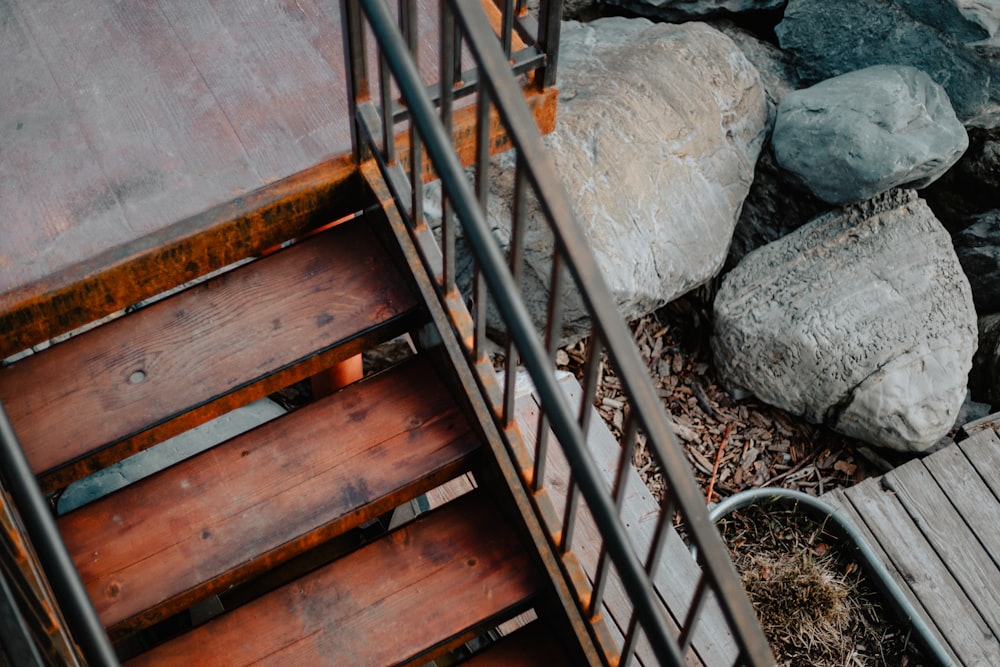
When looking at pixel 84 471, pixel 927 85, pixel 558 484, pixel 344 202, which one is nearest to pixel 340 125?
pixel 344 202

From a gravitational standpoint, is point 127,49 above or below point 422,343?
above

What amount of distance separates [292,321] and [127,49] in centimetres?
79

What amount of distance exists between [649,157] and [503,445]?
2235 mm

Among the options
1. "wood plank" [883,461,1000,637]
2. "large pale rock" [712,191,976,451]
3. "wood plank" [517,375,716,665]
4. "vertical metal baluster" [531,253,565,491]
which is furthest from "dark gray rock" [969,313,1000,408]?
"vertical metal baluster" [531,253,565,491]

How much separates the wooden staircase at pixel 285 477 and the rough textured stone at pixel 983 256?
3.38 metres

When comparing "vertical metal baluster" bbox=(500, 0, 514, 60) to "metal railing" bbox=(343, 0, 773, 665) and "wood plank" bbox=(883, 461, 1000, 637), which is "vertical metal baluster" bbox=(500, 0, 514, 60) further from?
"wood plank" bbox=(883, 461, 1000, 637)

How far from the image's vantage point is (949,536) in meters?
3.34

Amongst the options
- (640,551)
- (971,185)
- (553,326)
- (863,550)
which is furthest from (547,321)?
(971,185)

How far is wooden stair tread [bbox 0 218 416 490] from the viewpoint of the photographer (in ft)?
5.95

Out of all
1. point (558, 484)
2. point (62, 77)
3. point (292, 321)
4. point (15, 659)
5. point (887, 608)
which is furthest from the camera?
point (887, 608)

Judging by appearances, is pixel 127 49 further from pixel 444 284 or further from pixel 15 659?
pixel 15 659

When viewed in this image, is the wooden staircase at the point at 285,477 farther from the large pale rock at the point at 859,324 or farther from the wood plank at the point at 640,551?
the large pale rock at the point at 859,324

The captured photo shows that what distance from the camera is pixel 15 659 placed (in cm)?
101

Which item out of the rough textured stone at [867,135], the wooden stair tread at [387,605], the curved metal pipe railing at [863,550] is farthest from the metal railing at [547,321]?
the rough textured stone at [867,135]
